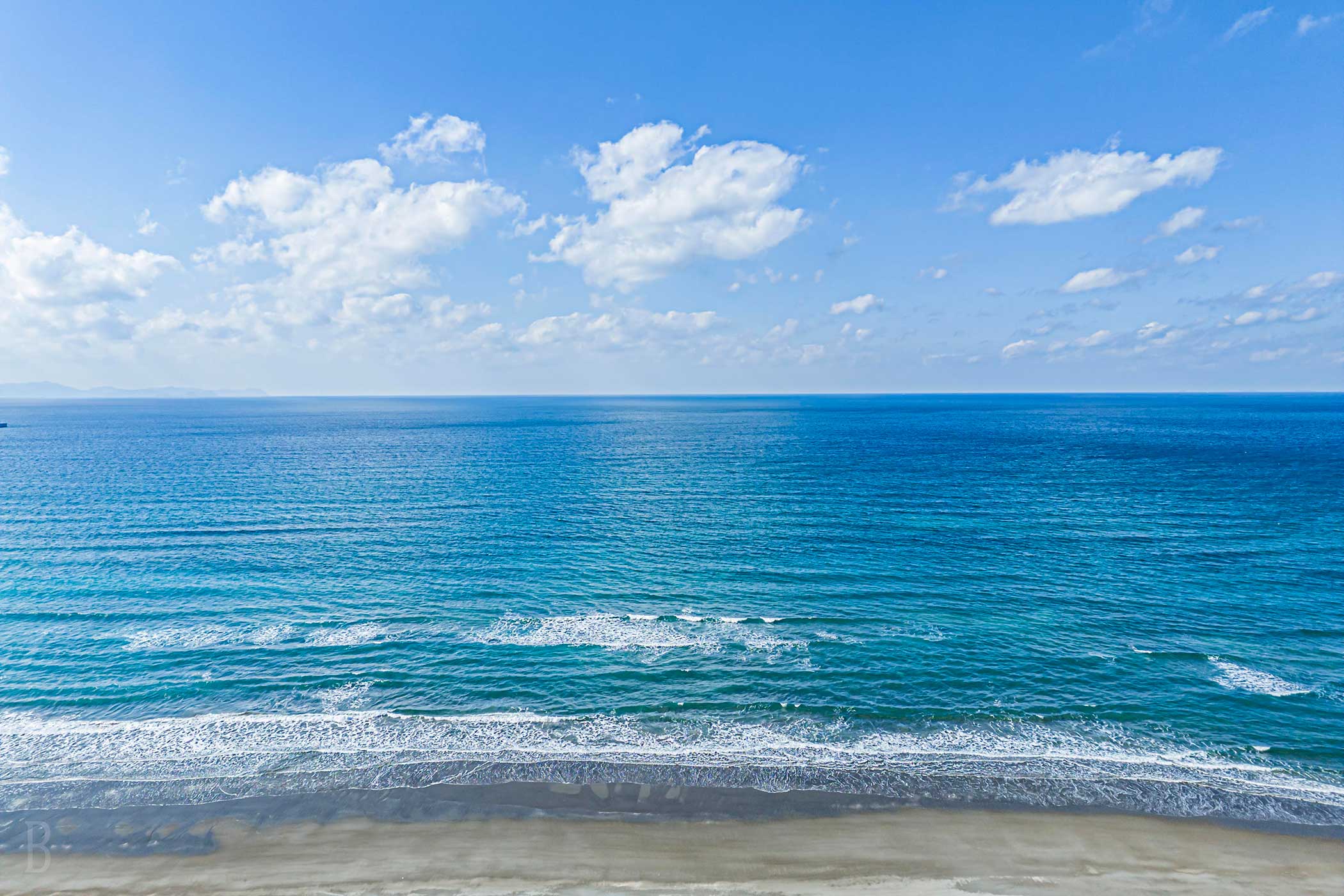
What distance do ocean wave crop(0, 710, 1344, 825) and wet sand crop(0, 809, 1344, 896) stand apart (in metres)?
1.59

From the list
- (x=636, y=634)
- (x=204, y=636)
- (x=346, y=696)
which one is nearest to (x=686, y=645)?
(x=636, y=634)

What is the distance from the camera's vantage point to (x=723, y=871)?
22188 mm

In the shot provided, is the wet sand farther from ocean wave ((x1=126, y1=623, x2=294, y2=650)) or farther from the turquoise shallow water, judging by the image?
ocean wave ((x1=126, y1=623, x2=294, y2=650))

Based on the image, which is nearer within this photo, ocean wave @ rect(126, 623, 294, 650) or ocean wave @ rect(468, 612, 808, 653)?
ocean wave @ rect(126, 623, 294, 650)

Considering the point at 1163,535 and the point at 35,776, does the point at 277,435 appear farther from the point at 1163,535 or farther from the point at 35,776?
the point at 1163,535

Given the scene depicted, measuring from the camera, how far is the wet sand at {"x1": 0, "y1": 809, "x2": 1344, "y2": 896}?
21625 mm

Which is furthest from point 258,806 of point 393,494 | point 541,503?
point 393,494

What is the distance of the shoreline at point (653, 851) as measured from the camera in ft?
71.2

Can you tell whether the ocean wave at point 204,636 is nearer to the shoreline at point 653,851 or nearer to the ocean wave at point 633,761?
the ocean wave at point 633,761

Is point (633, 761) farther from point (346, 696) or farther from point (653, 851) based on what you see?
point (346, 696)

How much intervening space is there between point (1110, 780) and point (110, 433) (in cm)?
22499

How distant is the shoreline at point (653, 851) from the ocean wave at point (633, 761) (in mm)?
1067

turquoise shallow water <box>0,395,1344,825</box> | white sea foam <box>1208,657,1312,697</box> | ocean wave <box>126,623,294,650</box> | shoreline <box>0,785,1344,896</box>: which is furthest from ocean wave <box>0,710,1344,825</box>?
ocean wave <box>126,623,294,650</box>

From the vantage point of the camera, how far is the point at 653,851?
23234mm
